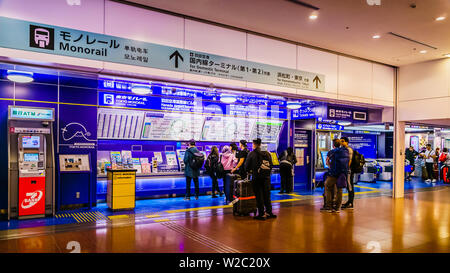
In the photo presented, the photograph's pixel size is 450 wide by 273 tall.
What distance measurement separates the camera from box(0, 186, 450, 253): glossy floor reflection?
4.46 meters

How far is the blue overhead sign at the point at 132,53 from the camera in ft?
15.0

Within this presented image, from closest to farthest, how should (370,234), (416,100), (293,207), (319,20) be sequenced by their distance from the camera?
1. (370,234)
2. (319,20)
3. (293,207)
4. (416,100)

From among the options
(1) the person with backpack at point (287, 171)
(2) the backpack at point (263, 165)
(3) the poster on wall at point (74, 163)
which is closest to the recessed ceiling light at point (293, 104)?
(1) the person with backpack at point (287, 171)

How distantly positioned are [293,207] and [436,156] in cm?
1020

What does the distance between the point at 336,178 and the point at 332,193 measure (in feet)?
1.18

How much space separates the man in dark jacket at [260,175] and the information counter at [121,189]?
2544 mm

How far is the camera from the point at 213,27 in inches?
243

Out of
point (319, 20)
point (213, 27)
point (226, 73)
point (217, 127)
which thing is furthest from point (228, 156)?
point (319, 20)

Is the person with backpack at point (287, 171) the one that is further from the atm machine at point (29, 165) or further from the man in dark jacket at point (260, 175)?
the atm machine at point (29, 165)

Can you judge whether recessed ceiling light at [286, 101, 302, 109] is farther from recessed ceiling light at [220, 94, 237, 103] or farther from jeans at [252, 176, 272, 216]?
jeans at [252, 176, 272, 216]

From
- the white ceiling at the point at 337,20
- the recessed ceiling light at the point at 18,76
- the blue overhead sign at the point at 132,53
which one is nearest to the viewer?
the blue overhead sign at the point at 132,53

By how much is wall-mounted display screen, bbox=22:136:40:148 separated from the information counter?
1.48 metres

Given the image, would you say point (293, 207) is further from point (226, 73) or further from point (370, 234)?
point (226, 73)

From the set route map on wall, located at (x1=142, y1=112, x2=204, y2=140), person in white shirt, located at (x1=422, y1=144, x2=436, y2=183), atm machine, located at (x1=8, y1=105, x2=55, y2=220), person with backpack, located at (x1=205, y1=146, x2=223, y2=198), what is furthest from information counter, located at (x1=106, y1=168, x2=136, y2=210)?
person in white shirt, located at (x1=422, y1=144, x2=436, y2=183)
